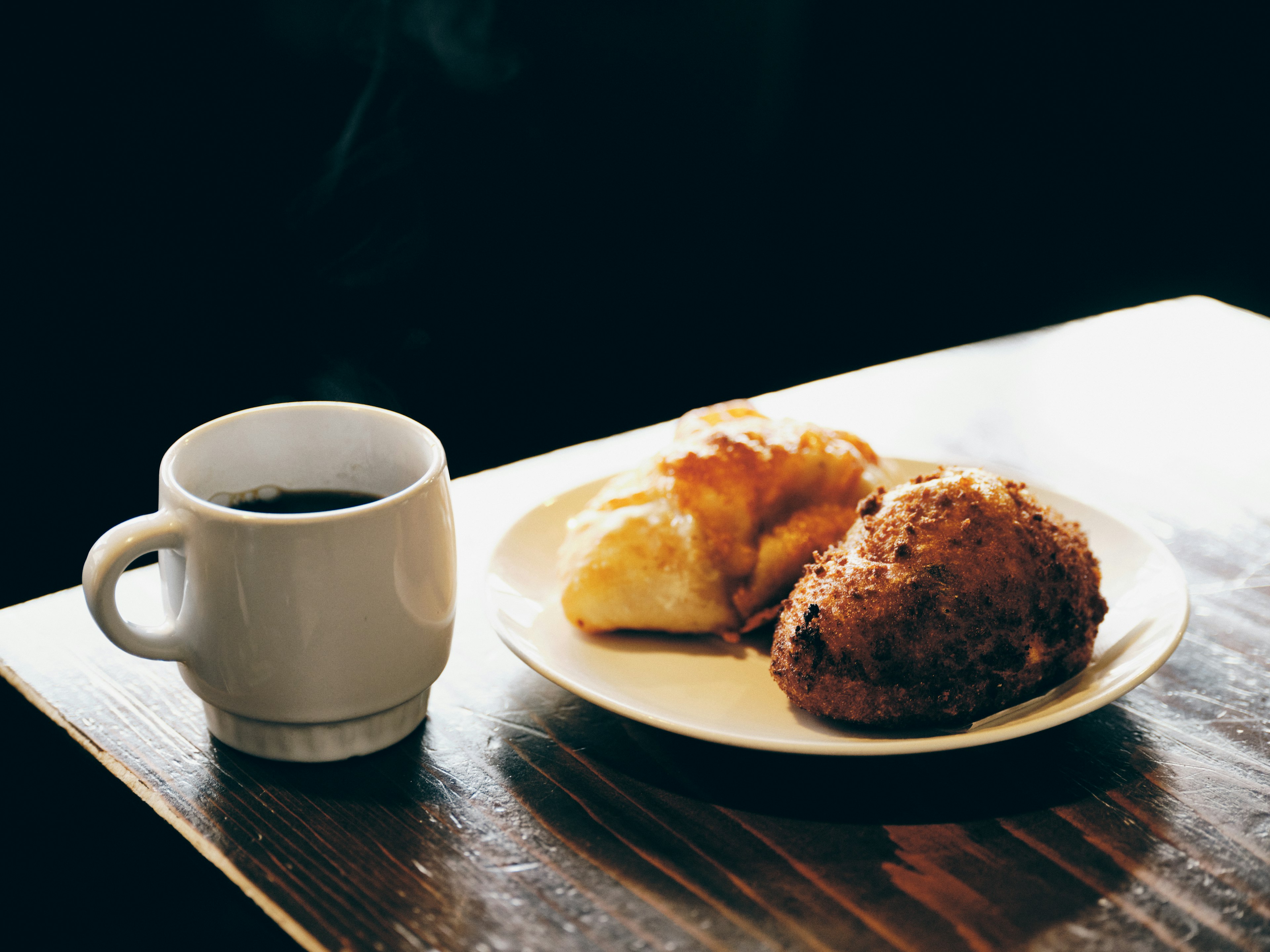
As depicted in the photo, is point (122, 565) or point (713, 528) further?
point (713, 528)

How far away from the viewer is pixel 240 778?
96 centimetres

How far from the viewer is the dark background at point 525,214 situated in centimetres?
265

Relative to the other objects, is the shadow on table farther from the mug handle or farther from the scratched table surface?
the mug handle

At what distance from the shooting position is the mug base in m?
0.96

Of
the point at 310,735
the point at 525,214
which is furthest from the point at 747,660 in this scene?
the point at 525,214

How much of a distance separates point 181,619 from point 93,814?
0.30m

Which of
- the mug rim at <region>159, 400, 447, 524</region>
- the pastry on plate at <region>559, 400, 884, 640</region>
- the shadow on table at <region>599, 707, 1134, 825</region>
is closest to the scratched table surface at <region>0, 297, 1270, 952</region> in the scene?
the shadow on table at <region>599, 707, 1134, 825</region>

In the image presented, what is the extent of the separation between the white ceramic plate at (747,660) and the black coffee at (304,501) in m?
0.16

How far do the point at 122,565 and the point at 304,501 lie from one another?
0.17m

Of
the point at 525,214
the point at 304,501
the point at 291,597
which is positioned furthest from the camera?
the point at 525,214

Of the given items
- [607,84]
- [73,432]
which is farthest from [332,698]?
[607,84]

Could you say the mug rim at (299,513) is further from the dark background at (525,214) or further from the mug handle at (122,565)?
the dark background at (525,214)

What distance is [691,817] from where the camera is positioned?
915 millimetres

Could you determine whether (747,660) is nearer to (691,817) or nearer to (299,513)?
(691,817)
